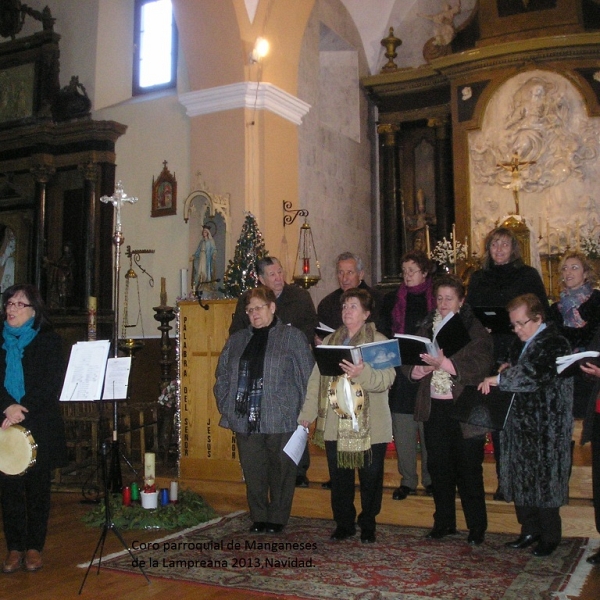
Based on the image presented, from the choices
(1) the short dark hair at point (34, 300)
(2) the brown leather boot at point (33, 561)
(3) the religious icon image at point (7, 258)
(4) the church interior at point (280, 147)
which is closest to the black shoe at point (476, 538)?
(2) the brown leather boot at point (33, 561)

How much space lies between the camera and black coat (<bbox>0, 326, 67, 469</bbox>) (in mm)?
4219

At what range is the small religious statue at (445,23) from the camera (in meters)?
10.9

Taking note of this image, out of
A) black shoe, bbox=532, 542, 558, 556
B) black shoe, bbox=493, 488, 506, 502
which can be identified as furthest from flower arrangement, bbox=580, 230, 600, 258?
black shoe, bbox=532, 542, 558, 556


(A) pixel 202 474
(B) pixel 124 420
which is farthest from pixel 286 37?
(A) pixel 202 474

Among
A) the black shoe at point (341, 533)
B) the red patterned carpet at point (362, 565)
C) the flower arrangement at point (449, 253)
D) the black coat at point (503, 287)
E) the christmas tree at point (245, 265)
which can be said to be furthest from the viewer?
the flower arrangement at point (449, 253)

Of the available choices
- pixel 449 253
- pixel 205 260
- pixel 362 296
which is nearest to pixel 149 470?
pixel 362 296

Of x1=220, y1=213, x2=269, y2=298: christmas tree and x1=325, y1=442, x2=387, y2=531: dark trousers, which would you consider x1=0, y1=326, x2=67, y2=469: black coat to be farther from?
x1=220, y1=213, x2=269, y2=298: christmas tree

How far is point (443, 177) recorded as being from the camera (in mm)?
10828

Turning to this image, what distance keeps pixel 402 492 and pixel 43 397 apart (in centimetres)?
237

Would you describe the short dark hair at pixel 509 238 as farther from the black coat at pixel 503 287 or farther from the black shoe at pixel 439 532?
the black shoe at pixel 439 532

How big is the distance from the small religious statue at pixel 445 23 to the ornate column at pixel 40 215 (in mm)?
5637

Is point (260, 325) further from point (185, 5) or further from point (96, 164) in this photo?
point (96, 164)

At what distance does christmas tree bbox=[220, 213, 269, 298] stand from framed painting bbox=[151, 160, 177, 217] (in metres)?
2.54

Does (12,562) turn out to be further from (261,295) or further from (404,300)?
(404,300)
